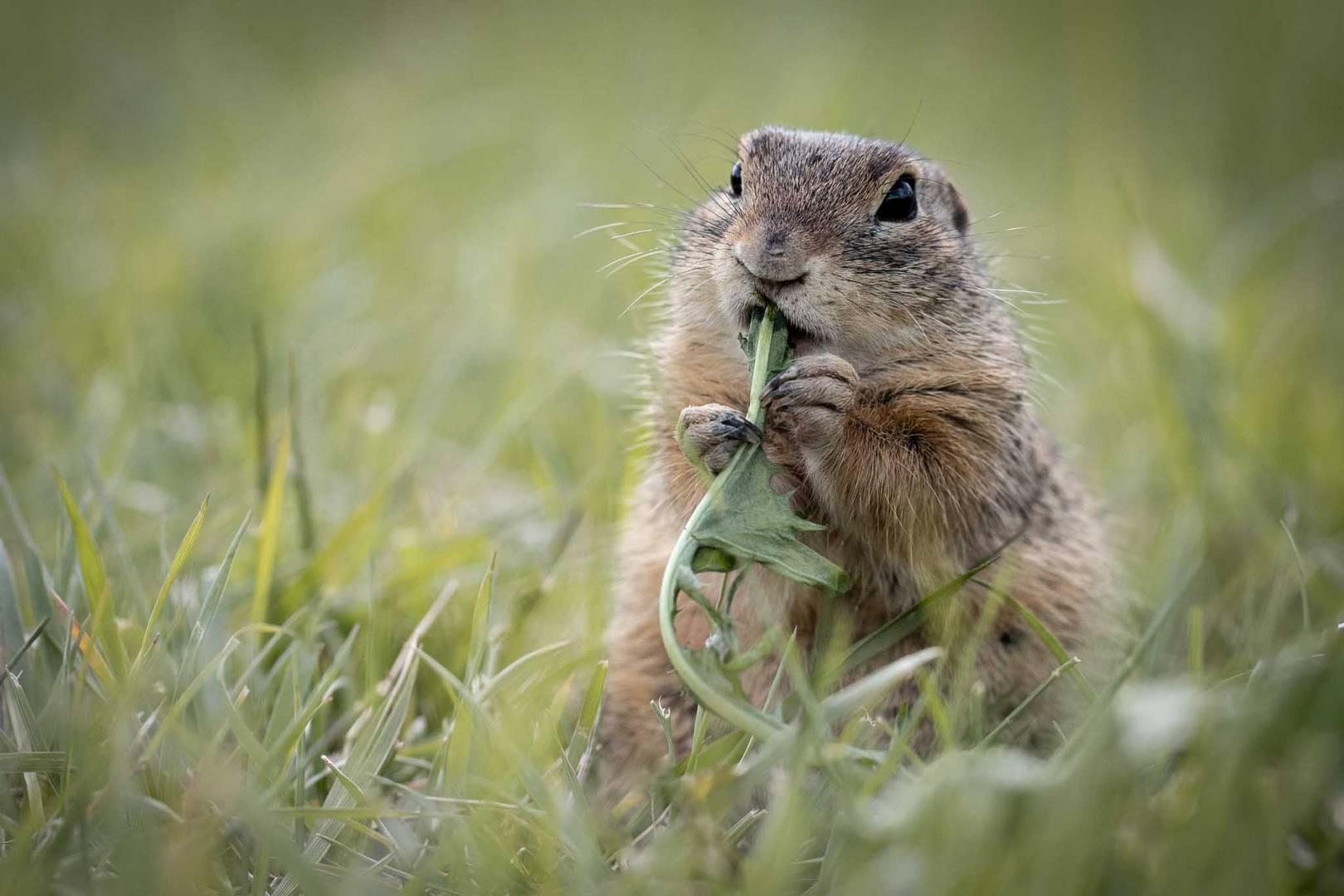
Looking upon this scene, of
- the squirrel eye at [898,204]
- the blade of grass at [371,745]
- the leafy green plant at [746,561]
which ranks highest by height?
the squirrel eye at [898,204]

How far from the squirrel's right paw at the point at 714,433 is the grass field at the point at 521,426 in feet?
2.13

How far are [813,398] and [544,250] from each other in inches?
183

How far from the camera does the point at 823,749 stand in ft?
7.22

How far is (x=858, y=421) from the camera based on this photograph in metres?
3.04

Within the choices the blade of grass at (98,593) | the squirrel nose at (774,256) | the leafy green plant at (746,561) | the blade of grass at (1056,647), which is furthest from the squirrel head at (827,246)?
the blade of grass at (98,593)

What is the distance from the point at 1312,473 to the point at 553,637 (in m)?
3.28

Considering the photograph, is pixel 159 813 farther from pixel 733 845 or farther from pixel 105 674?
pixel 733 845

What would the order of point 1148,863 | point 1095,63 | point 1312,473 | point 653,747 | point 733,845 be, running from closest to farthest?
1. point 1148,863
2. point 733,845
3. point 653,747
4. point 1312,473
5. point 1095,63

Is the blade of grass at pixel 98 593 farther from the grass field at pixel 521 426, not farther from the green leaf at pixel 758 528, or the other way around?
the green leaf at pixel 758 528

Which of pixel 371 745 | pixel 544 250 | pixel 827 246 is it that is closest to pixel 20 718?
pixel 371 745

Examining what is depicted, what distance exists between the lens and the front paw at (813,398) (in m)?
2.86

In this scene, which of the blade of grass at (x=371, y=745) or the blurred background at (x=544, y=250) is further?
the blurred background at (x=544, y=250)

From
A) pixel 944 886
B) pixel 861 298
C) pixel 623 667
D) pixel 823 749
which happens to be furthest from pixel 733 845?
pixel 861 298

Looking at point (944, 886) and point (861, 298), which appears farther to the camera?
point (861, 298)
